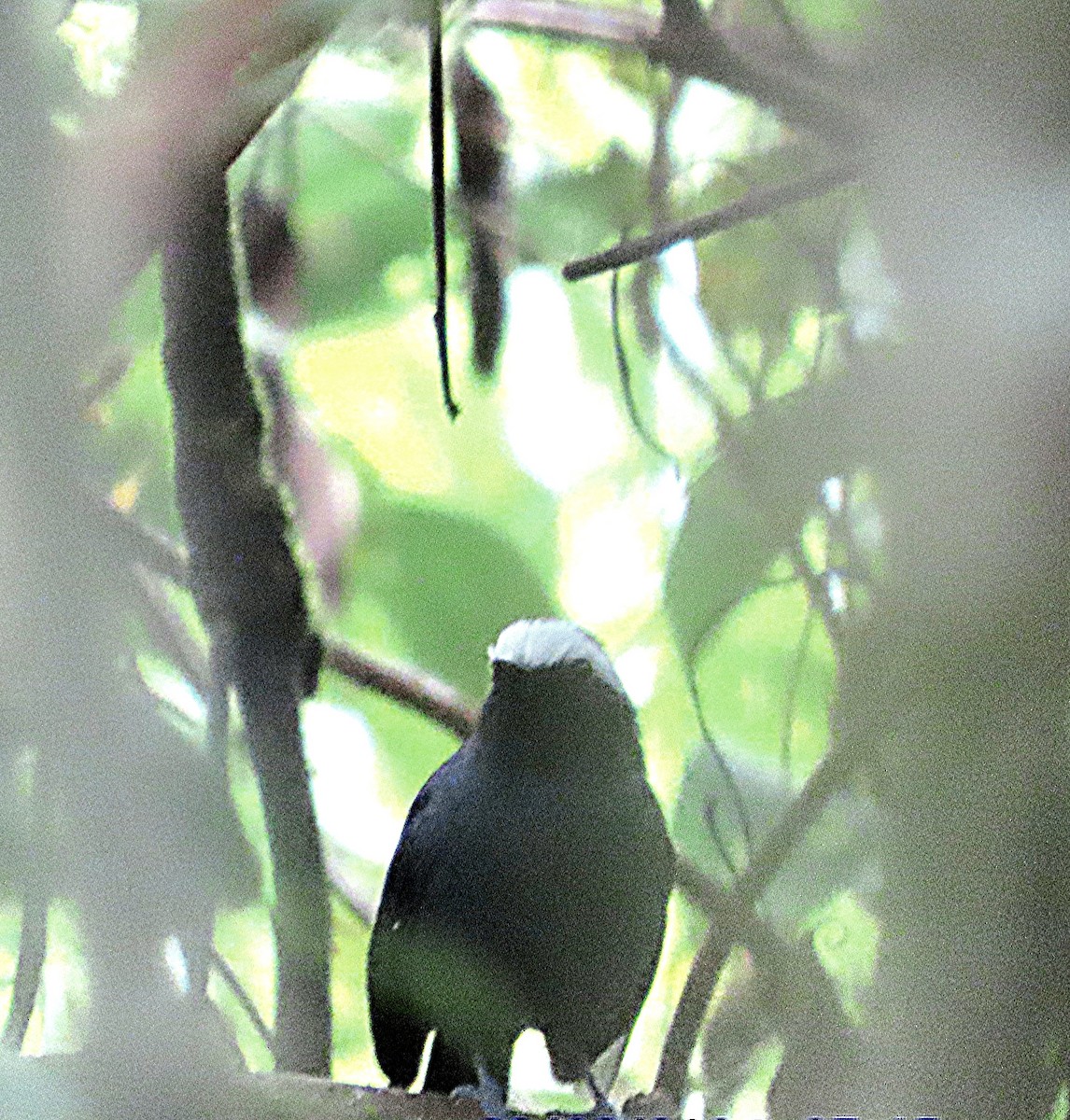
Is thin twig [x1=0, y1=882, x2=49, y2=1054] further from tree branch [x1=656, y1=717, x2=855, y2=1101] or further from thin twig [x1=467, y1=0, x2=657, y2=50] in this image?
thin twig [x1=467, y1=0, x2=657, y2=50]

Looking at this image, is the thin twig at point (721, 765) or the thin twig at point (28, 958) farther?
the thin twig at point (721, 765)

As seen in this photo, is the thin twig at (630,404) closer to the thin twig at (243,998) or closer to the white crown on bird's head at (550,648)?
the white crown on bird's head at (550,648)

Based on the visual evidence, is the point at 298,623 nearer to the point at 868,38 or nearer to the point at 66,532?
the point at 66,532

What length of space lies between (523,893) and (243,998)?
156mm

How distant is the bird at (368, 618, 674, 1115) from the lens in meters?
0.63

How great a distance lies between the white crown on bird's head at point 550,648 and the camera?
2.14 ft

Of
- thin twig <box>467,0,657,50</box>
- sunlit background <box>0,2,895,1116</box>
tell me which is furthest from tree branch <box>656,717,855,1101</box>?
thin twig <box>467,0,657,50</box>

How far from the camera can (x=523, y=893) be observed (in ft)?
2.25

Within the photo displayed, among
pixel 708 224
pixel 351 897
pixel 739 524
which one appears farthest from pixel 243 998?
pixel 708 224

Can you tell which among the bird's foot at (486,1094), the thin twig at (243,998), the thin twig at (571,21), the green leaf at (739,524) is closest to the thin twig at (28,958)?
the thin twig at (243,998)

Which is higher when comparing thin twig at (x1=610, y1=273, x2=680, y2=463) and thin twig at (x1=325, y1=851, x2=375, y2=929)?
thin twig at (x1=610, y1=273, x2=680, y2=463)

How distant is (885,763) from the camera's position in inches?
23.4

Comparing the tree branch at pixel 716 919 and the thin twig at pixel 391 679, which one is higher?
the thin twig at pixel 391 679

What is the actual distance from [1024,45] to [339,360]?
321 millimetres
